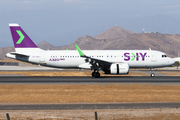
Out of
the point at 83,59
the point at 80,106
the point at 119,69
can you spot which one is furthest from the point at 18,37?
the point at 80,106

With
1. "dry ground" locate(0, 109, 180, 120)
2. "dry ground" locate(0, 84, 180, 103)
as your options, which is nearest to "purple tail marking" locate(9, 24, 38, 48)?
"dry ground" locate(0, 84, 180, 103)

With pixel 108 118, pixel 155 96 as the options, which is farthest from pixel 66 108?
pixel 155 96

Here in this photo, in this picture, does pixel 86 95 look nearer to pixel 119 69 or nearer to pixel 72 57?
pixel 119 69

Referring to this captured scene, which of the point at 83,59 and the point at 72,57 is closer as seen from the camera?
the point at 83,59

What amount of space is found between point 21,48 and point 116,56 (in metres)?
16.2

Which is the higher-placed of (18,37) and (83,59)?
(18,37)

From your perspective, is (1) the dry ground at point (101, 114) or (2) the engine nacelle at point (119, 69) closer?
(1) the dry ground at point (101, 114)

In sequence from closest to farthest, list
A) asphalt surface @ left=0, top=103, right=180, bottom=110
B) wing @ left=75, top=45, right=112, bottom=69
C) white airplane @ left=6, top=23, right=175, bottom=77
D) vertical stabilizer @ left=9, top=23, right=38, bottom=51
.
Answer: asphalt surface @ left=0, top=103, right=180, bottom=110, wing @ left=75, top=45, right=112, bottom=69, white airplane @ left=6, top=23, right=175, bottom=77, vertical stabilizer @ left=9, top=23, right=38, bottom=51

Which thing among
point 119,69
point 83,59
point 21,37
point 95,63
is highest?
point 21,37

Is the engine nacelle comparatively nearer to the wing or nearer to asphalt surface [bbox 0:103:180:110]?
the wing

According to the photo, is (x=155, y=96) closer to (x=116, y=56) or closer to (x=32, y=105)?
(x=32, y=105)

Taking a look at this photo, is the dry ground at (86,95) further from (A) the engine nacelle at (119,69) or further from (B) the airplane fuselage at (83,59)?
(B) the airplane fuselage at (83,59)

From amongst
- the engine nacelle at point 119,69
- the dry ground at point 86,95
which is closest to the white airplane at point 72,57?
the engine nacelle at point 119,69

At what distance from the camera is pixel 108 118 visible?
14625 mm
